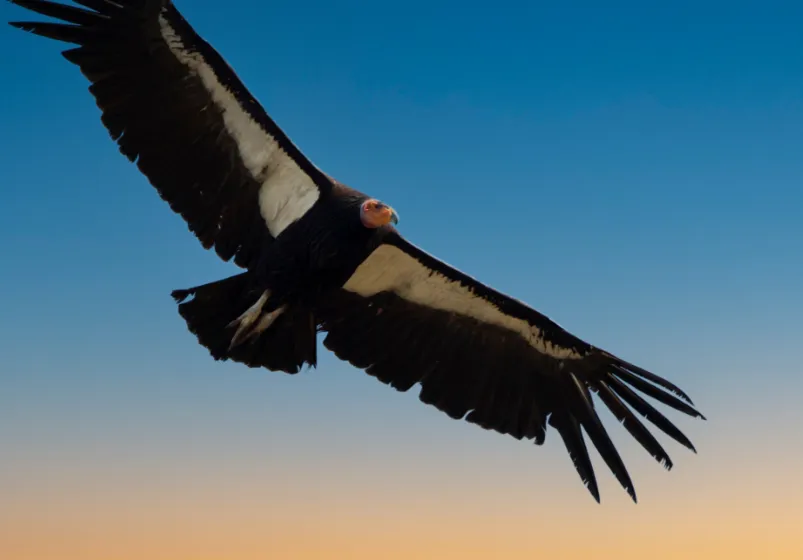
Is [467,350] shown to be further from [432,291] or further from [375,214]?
[375,214]

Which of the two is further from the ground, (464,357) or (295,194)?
(295,194)

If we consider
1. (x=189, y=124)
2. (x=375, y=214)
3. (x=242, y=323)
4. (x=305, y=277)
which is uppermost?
(x=189, y=124)

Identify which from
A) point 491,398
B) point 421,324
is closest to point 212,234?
point 421,324

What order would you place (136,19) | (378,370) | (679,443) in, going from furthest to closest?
(378,370), (679,443), (136,19)

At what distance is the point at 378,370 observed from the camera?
35.4 feet

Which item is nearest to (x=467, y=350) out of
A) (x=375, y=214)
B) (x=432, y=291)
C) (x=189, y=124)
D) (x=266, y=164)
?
(x=432, y=291)

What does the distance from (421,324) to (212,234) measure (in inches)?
99.9

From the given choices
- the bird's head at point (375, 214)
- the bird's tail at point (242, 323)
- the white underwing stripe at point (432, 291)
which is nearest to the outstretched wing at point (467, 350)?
the white underwing stripe at point (432, 291)

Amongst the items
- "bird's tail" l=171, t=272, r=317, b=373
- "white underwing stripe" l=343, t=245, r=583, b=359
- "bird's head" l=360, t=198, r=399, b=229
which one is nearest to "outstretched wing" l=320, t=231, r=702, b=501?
"white underwing stripe" l=343, t=245, r=583, b=359

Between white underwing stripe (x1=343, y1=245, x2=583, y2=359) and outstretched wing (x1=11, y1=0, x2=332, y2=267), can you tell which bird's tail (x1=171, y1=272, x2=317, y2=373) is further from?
white underwing stripe (x1=343, y1=245, x2=583, y2=359)

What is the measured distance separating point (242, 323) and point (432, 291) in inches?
91.2

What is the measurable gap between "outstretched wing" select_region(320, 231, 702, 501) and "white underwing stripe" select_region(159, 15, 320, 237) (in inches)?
41.3

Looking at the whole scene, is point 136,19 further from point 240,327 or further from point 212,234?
point 240,327

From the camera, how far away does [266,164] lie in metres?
10.2
